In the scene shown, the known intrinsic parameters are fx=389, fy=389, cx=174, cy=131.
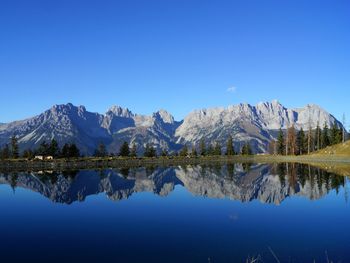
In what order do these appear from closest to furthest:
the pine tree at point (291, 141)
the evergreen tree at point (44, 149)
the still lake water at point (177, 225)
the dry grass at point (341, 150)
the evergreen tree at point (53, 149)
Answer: the still lake water at point (177, 225) → the dry grass at point (341, 150) → the evergreen tree at point (53, 149) → the evergreen tree at point (44, 149) → the pine tree at point (291, 141)

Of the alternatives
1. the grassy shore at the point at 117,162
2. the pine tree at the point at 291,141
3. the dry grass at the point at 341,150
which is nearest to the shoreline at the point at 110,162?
the grassy shore at the point at 117,162

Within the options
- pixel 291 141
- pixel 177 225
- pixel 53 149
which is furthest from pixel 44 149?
pixel 177 225

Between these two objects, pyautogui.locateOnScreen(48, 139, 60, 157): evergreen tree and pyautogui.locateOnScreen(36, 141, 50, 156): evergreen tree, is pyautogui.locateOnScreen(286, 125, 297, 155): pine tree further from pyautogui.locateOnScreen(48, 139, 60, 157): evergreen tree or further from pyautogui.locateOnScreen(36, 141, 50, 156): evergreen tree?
pyautogui.locateOnScreen(36, 141, 50, 156): evergreen tree

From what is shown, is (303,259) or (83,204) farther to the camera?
(83,204)

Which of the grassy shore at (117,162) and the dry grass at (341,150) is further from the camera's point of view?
the dry grass at (341,150)

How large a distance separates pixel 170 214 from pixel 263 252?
16177mm

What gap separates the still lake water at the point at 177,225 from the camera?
2342 centimetres

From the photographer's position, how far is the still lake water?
76.8 feet

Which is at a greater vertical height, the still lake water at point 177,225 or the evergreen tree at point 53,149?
the evergreen tree at point 53,149

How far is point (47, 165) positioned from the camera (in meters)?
136

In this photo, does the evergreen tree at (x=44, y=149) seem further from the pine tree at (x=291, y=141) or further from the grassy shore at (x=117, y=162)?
the pine tree at (x=291, y=141)

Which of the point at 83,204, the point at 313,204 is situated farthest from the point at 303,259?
the point at 83,204

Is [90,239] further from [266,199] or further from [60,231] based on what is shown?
[266,199]

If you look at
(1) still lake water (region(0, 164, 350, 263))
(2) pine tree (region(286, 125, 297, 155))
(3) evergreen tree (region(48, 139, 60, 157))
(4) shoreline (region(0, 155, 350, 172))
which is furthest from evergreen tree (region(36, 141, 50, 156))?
(2) pine tree (region(286, 125, 297, 155))
